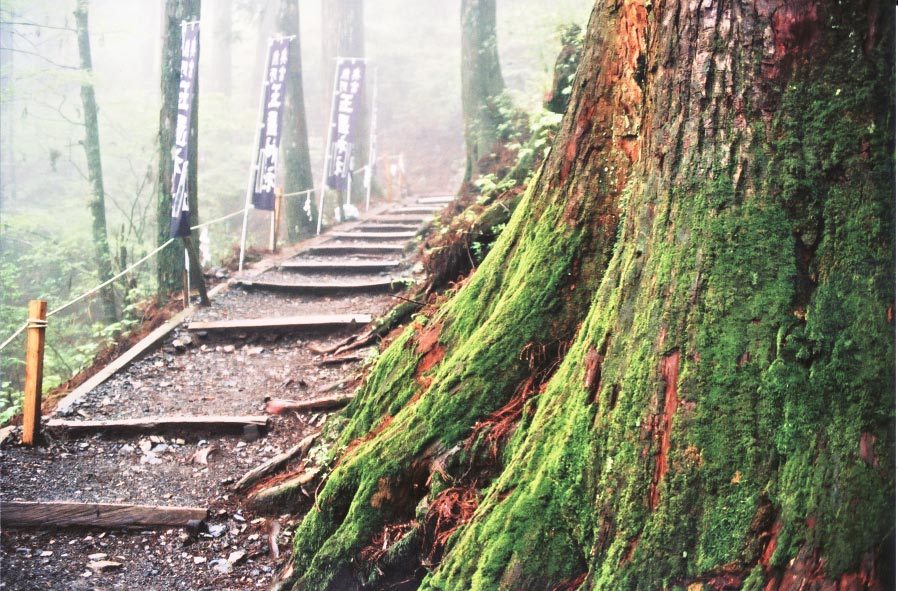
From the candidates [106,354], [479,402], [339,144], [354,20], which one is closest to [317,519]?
[479,402]

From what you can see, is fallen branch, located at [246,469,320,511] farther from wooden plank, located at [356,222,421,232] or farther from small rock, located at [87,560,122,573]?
wooden plank, located at [356,222,421,232]

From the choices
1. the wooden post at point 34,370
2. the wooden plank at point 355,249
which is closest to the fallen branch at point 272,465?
the wooden post at point 34,370

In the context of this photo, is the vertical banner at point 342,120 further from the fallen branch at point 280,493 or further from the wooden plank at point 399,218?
the fallen branch at point 280,493

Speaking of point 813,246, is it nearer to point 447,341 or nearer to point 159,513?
point 447,341

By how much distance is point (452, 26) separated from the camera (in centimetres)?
3541

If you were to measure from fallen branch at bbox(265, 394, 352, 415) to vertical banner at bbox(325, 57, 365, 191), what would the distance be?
9739 millimetres

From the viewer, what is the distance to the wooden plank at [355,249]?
12.1 m

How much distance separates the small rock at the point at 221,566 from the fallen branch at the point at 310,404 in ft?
6.03

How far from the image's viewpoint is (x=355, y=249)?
1238 cm

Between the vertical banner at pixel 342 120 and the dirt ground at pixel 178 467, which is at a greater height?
the vertical banner at pixel 342 120

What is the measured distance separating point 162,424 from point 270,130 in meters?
6.11

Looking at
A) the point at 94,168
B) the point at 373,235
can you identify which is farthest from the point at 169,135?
the point at 94,168

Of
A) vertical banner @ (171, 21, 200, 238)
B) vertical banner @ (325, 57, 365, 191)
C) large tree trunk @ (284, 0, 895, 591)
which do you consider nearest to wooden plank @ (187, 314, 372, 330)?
vertical banner @ (171, 21, 200, 238)

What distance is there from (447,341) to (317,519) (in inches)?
47.0
